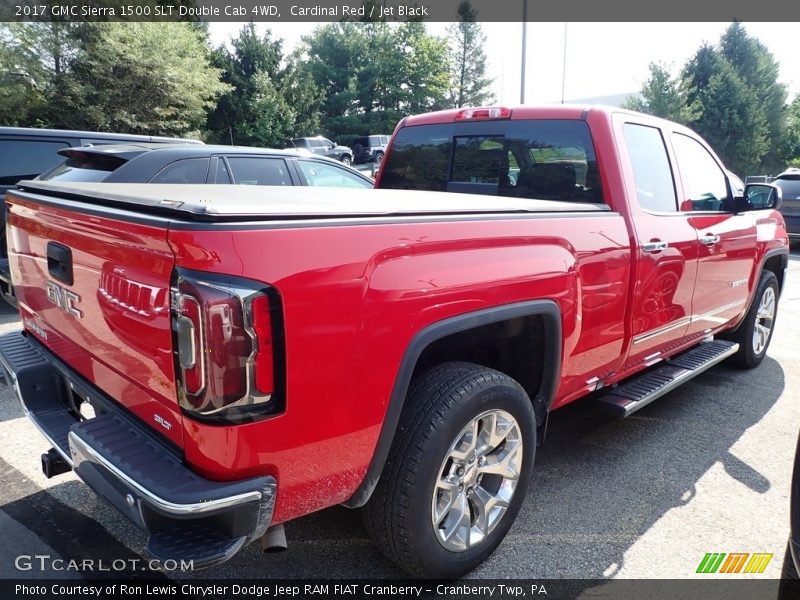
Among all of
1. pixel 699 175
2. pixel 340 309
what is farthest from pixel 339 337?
pixel 699 175

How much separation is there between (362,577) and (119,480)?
3.70ft

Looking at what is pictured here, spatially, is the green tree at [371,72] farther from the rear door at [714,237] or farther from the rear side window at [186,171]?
the rear door at [714,237]

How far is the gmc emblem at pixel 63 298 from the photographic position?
7.09ft

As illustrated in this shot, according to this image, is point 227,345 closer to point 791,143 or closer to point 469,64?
point 791,143

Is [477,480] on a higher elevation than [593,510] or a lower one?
higher

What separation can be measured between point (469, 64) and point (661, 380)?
59.3m

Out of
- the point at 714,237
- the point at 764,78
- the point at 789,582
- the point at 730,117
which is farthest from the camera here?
the point at 764,78

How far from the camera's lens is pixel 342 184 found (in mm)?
6629

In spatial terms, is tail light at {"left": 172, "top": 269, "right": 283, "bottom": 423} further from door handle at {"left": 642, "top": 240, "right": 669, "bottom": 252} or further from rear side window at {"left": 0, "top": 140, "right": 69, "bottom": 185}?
rear side window at {"left": 0, "top": 140, "right": 69, "bottom": 185}

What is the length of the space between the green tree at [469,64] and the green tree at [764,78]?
21.6 m

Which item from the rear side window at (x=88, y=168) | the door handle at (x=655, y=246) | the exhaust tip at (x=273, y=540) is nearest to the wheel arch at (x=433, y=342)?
the exhaust tip at (x=273, y=540)

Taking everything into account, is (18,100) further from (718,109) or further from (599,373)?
(718,109)

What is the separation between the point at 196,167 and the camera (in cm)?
559

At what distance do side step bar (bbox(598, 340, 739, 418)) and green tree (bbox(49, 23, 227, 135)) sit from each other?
2621 centimetres
